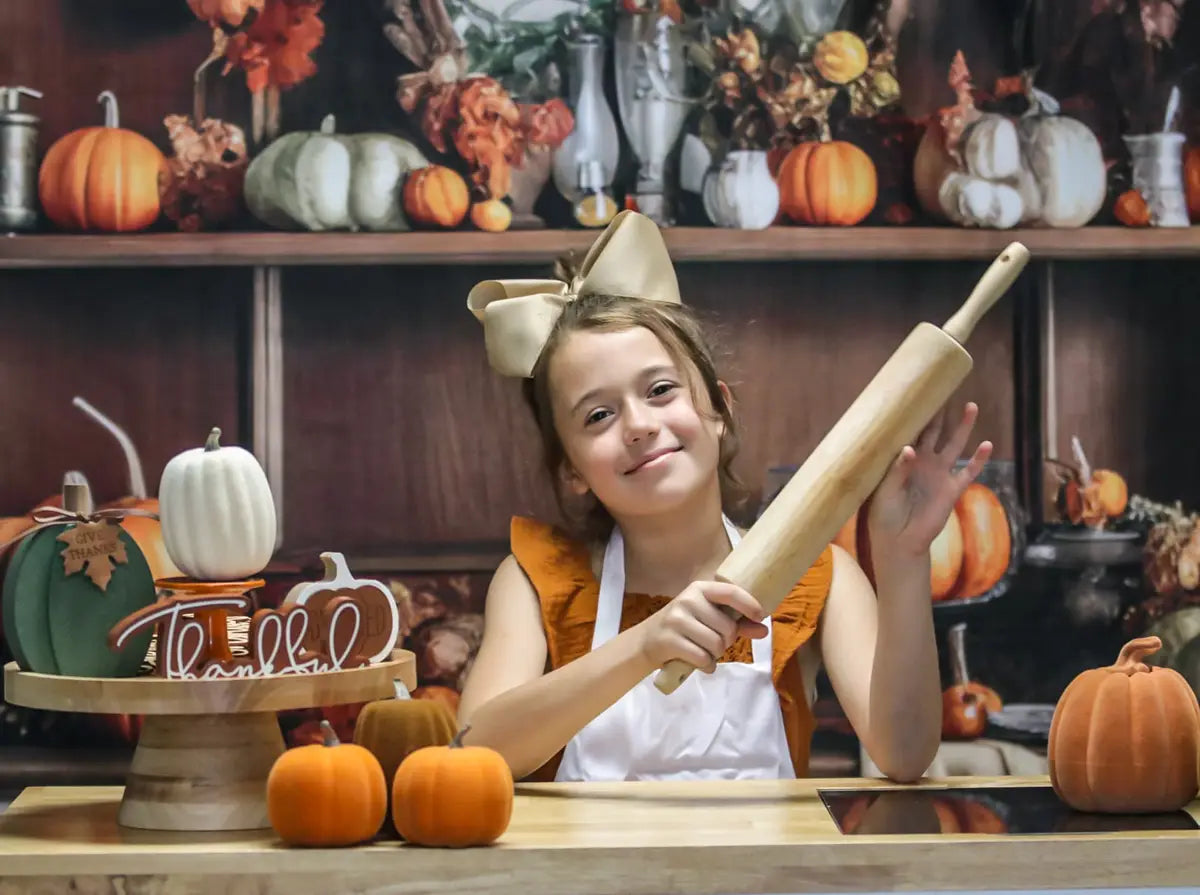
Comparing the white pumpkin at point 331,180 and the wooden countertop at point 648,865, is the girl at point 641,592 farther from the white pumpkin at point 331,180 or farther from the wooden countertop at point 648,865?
the white pumpkin at point 331,180

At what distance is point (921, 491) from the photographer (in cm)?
169

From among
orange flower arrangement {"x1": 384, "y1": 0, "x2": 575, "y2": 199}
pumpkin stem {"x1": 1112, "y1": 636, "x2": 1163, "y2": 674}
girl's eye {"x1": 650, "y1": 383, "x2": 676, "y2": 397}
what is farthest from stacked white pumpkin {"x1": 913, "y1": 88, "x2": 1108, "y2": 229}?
pumpkin stem {"x1": 1112, "y1": 636, "x2": 1163, "y2": 674}

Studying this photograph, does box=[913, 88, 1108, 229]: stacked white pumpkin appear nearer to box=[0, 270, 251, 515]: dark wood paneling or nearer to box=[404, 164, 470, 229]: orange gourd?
box=[404, 164, 470, 229]: orange gourd

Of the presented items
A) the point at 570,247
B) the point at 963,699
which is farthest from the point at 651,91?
the point at 963,699

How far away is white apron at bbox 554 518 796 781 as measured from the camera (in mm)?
2057

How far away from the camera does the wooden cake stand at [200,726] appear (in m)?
1.54

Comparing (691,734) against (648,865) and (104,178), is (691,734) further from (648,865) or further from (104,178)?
(104,178)

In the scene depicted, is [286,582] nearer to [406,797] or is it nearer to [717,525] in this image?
[717,525]

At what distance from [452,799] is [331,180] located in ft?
5.16

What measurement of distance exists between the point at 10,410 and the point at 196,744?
134cm

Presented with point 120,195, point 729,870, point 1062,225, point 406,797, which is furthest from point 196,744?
point 1062,225

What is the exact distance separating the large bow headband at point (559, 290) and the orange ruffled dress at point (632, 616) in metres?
0.29

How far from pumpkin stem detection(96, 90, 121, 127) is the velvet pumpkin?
1532 millimetres

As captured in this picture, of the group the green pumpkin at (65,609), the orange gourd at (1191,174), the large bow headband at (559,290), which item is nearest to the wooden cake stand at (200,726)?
the green pumpkin at (65,609)
